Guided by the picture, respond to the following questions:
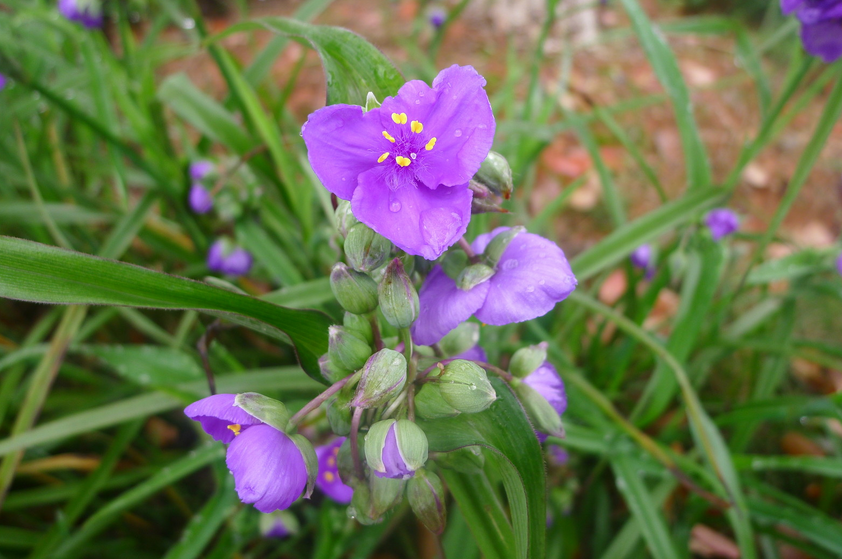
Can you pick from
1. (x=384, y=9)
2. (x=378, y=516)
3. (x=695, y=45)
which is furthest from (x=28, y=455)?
(x=695, y=45)

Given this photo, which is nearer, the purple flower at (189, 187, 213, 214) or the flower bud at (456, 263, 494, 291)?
the flower bud at (456, 263, 494, 291)

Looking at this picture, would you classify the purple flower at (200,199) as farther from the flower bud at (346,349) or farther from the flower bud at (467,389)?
the flower bud at (467,389)

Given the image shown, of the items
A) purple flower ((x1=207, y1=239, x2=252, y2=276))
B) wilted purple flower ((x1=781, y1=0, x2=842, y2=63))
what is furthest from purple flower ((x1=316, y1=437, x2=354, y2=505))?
wilted purple flower ((x1=781, y1=0, x2=842, y2=63))

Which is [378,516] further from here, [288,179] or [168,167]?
[168,167]

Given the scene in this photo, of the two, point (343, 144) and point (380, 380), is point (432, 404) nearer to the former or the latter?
point (380, 380)

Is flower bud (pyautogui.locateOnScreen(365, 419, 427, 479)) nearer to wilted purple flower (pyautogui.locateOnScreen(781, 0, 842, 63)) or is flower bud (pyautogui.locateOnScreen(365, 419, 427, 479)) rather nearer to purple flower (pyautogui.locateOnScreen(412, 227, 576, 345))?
purple flower (pyautogui.locateOnScreen(412, 227, 576, 345))

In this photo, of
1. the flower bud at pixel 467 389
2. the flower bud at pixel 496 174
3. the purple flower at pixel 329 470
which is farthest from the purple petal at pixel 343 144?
the purple flower at pixel 329 470

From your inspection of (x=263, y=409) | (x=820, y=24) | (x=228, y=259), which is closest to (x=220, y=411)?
(x=263, y=409)
